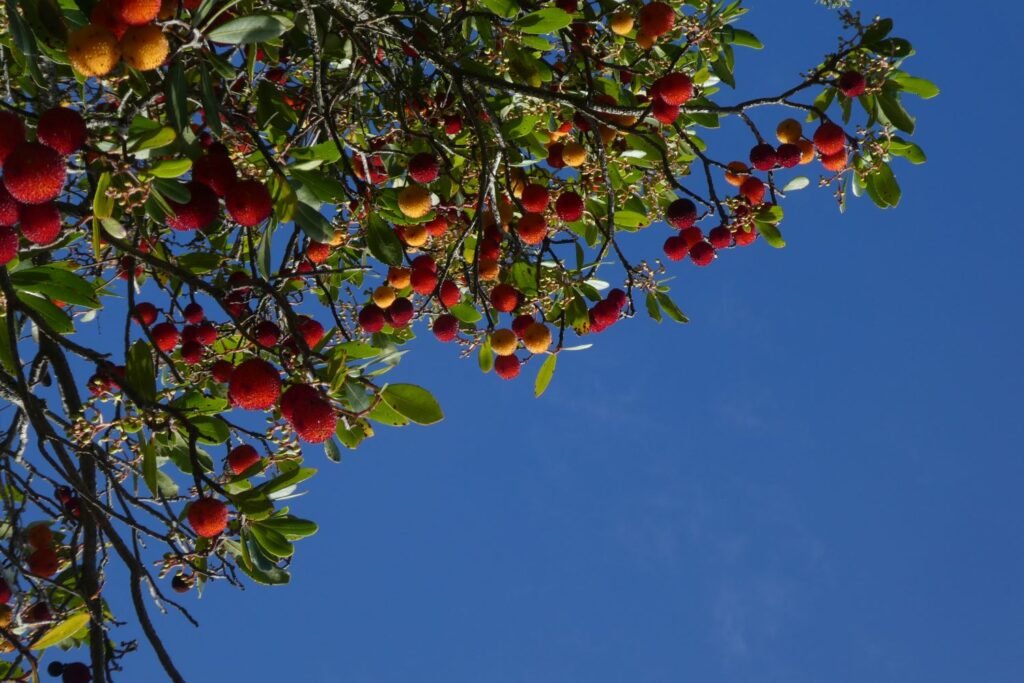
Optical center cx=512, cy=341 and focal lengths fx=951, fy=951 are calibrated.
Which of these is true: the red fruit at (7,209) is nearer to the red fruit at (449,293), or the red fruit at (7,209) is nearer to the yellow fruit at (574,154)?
the red fruit at (449,293)

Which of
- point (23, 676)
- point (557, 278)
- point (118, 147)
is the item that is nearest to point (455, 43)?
point (557, 278)

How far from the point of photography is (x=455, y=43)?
3.68 metres

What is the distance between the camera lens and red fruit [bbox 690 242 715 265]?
11.6 ft

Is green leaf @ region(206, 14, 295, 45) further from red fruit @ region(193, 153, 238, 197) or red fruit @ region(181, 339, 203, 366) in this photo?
red fruit @ region(181, 339, 203, 366)

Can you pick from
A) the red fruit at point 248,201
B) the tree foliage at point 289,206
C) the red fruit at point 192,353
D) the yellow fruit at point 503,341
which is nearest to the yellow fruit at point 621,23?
the tree foliage at point 289,206

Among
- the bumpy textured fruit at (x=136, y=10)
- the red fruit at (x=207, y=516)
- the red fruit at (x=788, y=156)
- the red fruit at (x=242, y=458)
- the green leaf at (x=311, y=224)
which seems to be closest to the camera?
the bumpy textured fruit at (x=136, y=10)

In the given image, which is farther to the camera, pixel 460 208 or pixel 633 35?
pixel 633 35

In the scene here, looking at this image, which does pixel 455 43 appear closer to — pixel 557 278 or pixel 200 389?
pixel 557 278

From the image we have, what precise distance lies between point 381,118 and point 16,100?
3.97 ft

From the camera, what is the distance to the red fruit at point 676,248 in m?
3.62

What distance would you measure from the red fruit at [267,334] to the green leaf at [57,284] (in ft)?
1.89

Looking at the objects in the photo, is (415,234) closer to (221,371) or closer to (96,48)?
(221,371)

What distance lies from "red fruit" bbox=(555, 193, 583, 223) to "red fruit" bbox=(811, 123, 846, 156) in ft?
2.69

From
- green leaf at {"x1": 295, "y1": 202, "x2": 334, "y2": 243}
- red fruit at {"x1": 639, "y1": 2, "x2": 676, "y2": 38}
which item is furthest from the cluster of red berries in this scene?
red fruit at {"x1": 639, "y1": 2, "x2": 676, "y2": 38}
